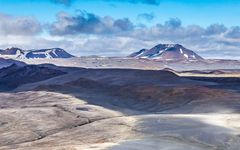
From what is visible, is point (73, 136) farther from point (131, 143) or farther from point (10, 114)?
point (10, 114)

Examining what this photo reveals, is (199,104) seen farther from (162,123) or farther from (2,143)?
(2,143)

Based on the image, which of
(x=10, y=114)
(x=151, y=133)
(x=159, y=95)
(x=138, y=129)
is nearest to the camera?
(x=151, y=133)

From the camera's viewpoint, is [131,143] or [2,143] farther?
[2,143]

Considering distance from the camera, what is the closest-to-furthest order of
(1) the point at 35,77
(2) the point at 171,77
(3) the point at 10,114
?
(3) the point at 10,114 → (2) the point at 171,77 → (1) the point at 35,77

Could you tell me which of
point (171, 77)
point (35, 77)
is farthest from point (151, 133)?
point (35, 77)

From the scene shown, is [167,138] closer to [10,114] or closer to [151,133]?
[151,133]

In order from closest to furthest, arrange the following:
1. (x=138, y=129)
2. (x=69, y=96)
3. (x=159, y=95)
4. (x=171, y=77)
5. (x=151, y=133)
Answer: (x=151, y=133)
(x=138, y=129)
(x=159, y=95)
(x=69, y=96)
(x=171, y=77)

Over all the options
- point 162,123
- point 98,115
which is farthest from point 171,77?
point 162,123

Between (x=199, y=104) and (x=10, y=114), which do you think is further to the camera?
(x=199, y=104)

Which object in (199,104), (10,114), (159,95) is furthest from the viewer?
(159,95)
